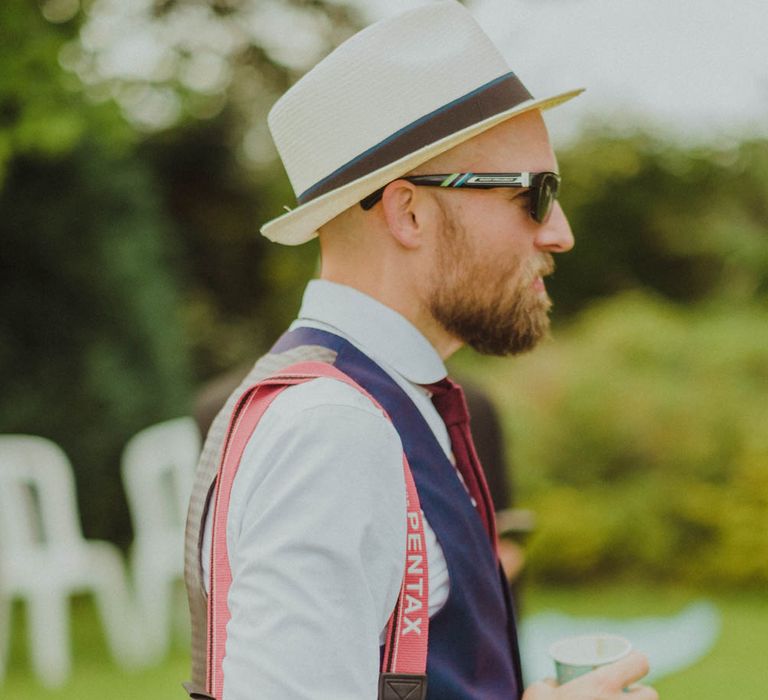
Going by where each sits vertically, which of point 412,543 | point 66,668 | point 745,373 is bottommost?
point 66,668

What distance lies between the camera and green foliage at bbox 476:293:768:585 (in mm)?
8930

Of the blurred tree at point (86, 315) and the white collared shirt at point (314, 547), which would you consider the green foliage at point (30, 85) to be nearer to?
the blurred tree at point (86, 315)

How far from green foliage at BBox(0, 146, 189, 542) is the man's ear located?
25.7ft

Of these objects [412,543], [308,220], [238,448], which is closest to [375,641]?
[412,543]

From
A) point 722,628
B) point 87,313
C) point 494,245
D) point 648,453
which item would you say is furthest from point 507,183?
point 87,313

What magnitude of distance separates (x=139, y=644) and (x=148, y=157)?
5904mm

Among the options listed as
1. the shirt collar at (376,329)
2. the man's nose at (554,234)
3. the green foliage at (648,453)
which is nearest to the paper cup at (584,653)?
the shirt collar at (376,329)

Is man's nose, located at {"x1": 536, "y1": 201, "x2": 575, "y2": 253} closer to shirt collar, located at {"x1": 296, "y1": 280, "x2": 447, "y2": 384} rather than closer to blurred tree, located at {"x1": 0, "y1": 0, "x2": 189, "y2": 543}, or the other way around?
shirt collar, located at {"x1": 296, "y1": 280, "x2": 447, "y2": 384}

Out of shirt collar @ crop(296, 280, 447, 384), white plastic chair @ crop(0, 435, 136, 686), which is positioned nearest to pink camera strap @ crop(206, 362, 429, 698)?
shirt collar @ crop(296, 280, 447, 384)

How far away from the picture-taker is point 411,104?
5.92ft

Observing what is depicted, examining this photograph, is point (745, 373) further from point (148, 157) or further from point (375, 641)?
point (375, 641)

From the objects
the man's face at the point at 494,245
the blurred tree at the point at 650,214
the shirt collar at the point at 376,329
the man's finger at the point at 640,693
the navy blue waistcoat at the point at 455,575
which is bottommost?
the man's finger at the point at 640,693

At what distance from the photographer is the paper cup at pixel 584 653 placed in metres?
1.73

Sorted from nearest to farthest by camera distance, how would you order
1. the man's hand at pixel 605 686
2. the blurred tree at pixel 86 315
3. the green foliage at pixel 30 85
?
the man's hand at pixel 605 686 → the green foliage at pixel 30 85 → the blurred tree at pixel 86 315
